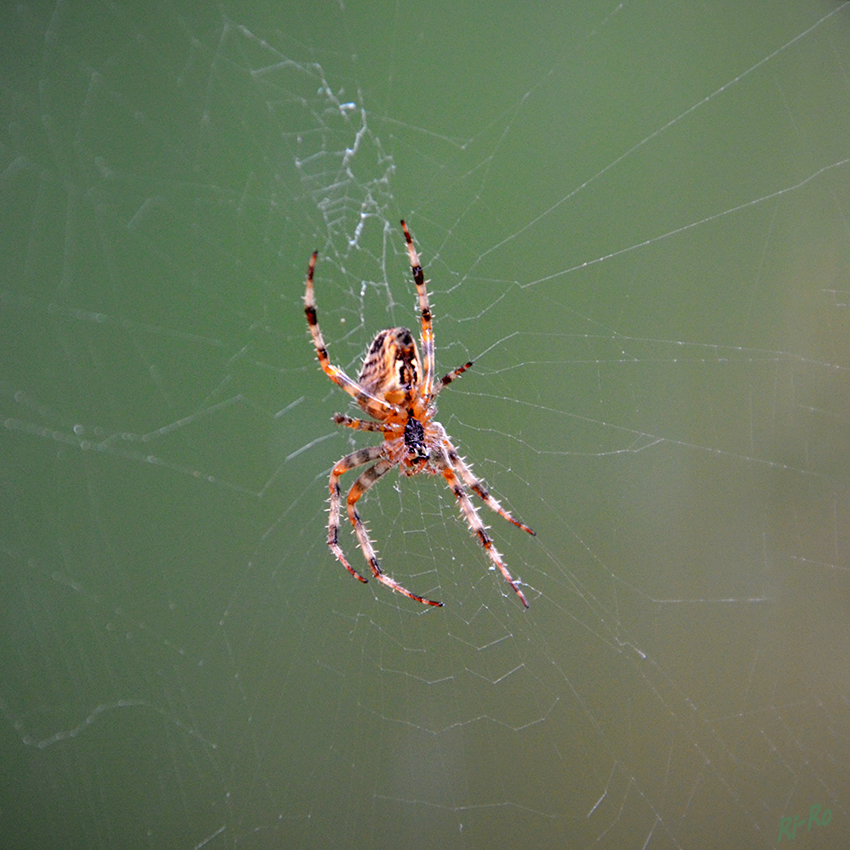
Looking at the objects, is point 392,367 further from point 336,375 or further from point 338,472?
point 338,472

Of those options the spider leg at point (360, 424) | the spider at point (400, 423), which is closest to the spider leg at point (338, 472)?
the spider at point (400, 423)

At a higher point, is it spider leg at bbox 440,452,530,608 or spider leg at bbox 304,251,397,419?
spider leg at bbox 304,251,397,419

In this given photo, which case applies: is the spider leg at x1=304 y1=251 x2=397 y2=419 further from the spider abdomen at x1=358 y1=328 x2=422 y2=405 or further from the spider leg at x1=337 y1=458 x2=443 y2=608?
the spider leg at x1=337 y1=458 x2=443 y2=608

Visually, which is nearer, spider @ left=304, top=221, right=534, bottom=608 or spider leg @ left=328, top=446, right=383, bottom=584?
spider @ left=304, top=221, right=534, bottom=608

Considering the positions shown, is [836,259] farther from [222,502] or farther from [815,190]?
[222,502]

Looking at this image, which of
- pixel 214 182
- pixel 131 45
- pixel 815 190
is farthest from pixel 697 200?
pixel 131 45

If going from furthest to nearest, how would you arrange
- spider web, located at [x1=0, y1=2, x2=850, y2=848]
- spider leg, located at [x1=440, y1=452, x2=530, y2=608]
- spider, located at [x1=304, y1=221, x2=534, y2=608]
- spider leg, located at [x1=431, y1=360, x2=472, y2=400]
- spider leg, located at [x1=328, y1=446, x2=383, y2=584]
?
1. spider web, located at [x1=0, y1=2, x2=850, y2=848]
2. spider leg, located at [x1=328, y1=446, x2=383, y2=584]
3. spider leg, located at [x1=440, y1=452, x2=530, y2=608]
4. spider, located at [x1=304, y1=221, x2=534, y2=608]
5. spider leg, located at [x1=431, y1=360, x2=472, y2=400]

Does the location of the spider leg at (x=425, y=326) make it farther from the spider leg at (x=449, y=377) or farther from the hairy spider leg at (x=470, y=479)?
the hairy spider leg at (x=470, y=479)

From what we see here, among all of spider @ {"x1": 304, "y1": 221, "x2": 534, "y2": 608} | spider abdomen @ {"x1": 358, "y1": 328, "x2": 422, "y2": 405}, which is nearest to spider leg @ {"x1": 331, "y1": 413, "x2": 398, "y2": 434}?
spider @ {"x1": 304, "y1": 221, "x2": 534, "y2": 608}
